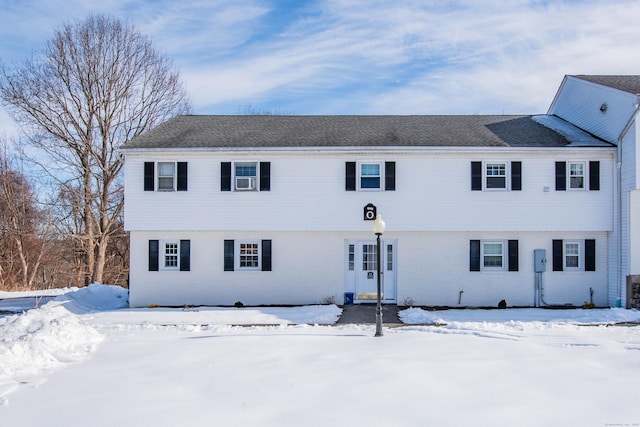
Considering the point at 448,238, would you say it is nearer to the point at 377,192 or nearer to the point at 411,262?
the point at 411,262

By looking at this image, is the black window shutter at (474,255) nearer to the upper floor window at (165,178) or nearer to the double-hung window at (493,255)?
the double-hung window at (493,255)

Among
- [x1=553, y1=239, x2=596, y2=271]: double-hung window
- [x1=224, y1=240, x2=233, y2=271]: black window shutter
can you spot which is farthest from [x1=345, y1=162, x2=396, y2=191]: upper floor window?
[x1=553, y1=239, x2=596, y2=271]: double-hung window

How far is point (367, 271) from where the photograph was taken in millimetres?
18531

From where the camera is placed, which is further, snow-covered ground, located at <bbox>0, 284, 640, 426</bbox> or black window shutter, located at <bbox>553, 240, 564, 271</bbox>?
black window shutter, located at <bbox>553, 240, 564, 271</bbox>

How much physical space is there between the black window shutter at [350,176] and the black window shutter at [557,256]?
7.21 m

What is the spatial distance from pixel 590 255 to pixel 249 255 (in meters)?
11.7

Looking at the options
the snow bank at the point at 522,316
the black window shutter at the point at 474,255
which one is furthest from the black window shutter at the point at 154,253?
the black window shutter at the point at 474,255

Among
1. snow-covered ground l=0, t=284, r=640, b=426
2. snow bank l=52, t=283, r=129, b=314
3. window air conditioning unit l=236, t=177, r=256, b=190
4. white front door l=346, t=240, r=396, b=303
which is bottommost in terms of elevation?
snow bank l=52, t=283, r=129, b=314

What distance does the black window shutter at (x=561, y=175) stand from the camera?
18.1m

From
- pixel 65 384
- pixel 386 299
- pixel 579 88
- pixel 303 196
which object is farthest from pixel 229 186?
pixel 579 88

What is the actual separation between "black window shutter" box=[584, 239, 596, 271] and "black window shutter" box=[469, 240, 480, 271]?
11.9ft

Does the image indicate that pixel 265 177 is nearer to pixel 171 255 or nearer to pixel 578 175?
pixel 171 255

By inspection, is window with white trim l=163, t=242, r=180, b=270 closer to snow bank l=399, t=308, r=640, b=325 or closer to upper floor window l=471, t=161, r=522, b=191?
snow bank l=399, t=308, r=640, b=325

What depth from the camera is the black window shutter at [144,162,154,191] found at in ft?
60.1
